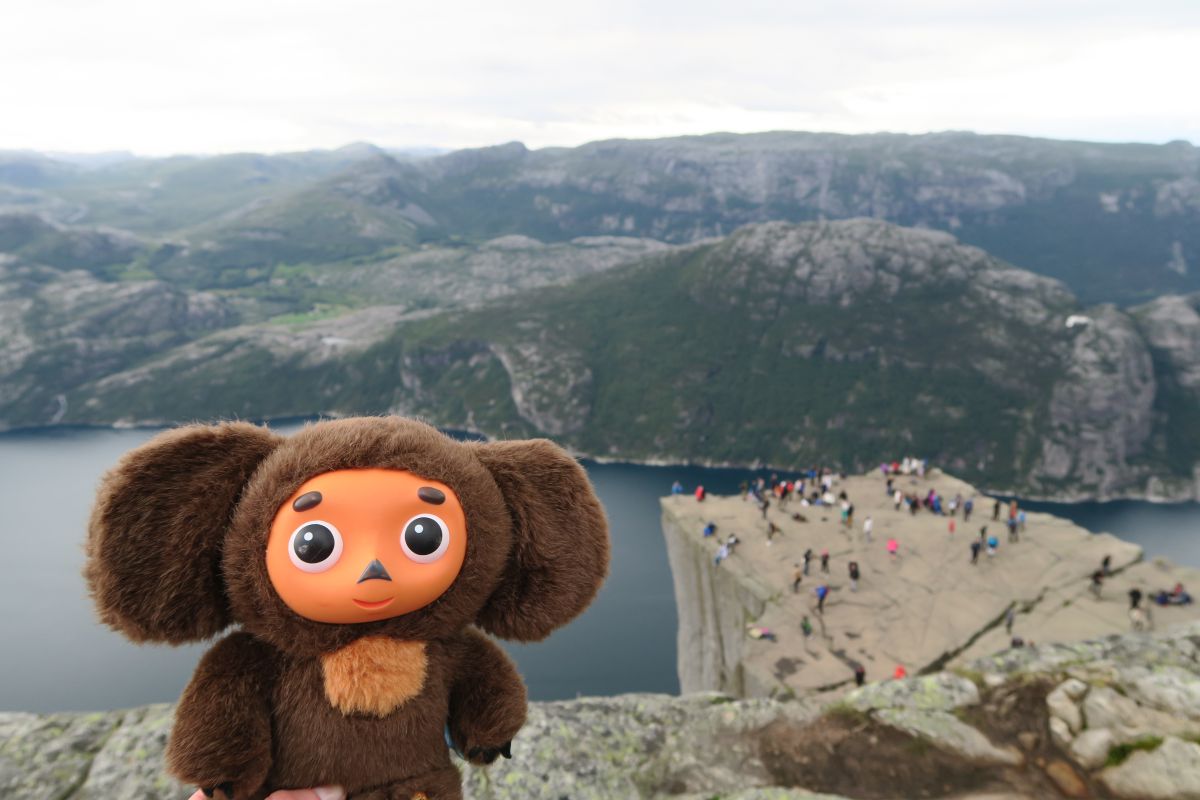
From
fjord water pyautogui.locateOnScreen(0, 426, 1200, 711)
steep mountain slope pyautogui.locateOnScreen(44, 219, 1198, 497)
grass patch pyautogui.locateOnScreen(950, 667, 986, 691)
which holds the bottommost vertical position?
fjord water pyautogui.locateOnScreen(0, 426, 1200, 711)

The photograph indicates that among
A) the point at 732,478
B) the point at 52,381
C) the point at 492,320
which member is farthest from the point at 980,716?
the point at 52,381

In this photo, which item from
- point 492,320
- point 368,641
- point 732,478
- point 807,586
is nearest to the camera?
point 368,641

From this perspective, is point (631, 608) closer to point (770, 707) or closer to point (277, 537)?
point (770, 707)

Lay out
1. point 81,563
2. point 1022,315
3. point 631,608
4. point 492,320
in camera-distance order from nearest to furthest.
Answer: point 81,563
point 631,608
point 1022,315
point 492,320

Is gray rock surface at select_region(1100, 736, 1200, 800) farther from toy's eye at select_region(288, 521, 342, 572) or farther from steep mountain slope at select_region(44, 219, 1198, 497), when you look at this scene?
steep mountain slope at select_region(44, 219, 1198, 497)

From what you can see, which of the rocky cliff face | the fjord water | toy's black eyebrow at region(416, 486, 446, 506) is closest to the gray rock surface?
the rocky cliff face

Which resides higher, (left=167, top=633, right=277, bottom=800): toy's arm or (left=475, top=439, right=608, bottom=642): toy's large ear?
(left=475, top=439, right=608, bottom=642): toy's large ear
